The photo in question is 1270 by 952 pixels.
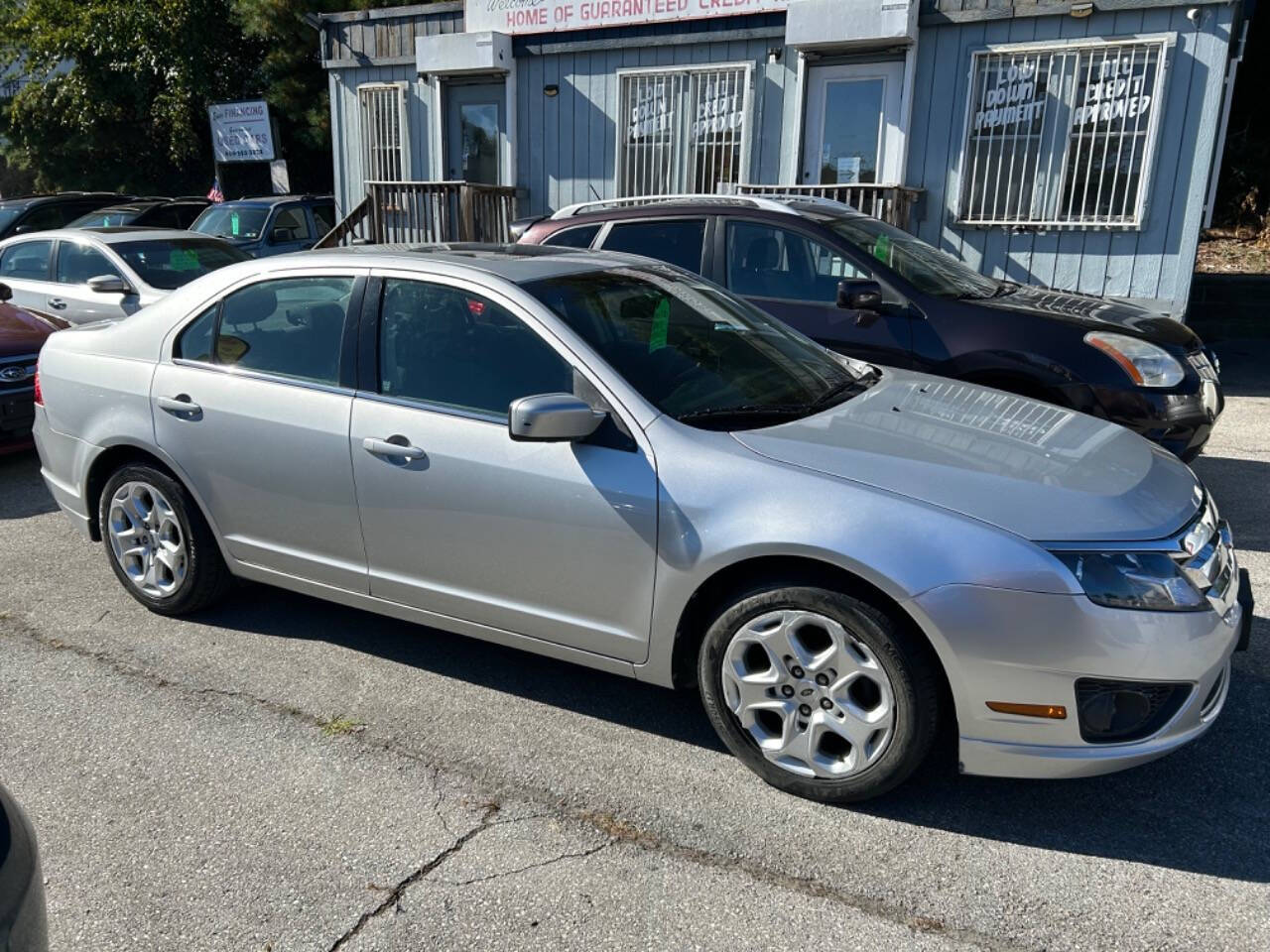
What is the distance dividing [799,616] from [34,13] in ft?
80.5

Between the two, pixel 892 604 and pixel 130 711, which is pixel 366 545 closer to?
pixel 130 711

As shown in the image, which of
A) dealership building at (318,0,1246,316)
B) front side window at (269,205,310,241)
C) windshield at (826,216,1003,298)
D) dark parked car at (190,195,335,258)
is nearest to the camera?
windshield at (826,216,1003,298)

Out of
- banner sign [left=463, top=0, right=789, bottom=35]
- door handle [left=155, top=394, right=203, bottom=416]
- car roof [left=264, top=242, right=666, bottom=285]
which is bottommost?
door handle [left=155, top=394, right=203, bottom=416]

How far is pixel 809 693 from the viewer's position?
123 inches

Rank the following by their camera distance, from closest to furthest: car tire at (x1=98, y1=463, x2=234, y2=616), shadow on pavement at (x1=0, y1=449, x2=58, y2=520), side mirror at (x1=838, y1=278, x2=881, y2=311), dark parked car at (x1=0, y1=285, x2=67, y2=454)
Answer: car tire at (x1=98, y1=463, x2=234, y2=616) → side mirror at (x1=838, y1=278, x2=881, y2=311) → shadow on pavement at (x1=0, y1=449, x2=58, y2=520) → dark parked car at (x1=0, y1=285, x2=67, y2=454)

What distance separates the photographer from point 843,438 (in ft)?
10.8

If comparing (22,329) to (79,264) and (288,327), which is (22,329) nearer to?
(79,264)

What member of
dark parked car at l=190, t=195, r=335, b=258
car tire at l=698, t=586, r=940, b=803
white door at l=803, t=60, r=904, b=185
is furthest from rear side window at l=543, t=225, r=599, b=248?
dark parked car at l=190, t=195, r=335, b=258

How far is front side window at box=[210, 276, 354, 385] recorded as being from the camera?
400cm

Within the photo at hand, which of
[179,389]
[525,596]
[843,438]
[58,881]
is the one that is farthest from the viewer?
[179,389]

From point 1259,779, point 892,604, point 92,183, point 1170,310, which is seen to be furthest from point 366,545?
point 92,183

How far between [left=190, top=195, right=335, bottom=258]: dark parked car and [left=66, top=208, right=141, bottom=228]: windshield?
145cm

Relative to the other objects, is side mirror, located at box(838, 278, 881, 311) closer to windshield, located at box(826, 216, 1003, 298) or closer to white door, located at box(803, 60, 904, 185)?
windshield, located at box(826, 216, 1003, 298)

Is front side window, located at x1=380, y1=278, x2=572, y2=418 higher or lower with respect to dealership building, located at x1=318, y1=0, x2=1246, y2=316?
lower
